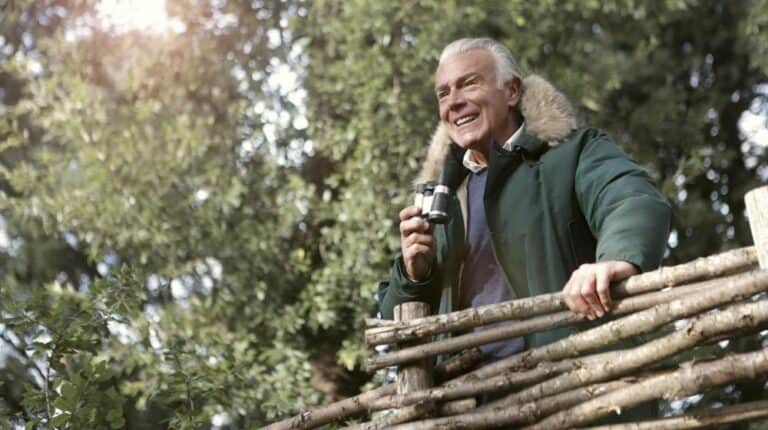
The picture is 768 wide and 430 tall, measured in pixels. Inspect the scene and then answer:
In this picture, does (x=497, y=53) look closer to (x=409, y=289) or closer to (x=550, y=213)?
(x=550, y=213)

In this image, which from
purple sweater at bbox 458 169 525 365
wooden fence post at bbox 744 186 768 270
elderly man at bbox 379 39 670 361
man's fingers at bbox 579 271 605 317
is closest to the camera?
wooden fence post at bbox 744 186 768 270

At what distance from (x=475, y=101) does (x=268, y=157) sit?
4.16 m

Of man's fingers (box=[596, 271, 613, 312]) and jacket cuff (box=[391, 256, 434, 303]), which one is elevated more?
jacket cuff (box=[391, 256, 434, 303])

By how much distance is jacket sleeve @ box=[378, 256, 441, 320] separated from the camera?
9.33 feet

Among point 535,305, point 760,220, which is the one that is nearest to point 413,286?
point 535,305

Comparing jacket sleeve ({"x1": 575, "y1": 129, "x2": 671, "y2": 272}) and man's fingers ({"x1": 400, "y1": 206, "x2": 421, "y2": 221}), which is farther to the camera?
man's fingers ({"x1": 400, "y1": 206, "x2": 421, "y2": 221})

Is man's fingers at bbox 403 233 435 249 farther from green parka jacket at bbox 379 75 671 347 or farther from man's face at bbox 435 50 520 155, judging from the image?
man's face at bbox 435 50 520 155

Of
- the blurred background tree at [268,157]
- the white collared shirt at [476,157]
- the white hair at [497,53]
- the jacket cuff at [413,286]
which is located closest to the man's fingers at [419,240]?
the jacket cuff at [413,286]

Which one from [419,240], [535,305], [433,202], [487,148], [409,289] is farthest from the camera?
[487,148]

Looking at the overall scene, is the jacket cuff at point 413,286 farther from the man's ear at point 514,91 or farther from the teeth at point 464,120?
the man's ear at point 514,91

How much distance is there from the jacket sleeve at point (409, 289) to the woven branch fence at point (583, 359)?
0.33ft

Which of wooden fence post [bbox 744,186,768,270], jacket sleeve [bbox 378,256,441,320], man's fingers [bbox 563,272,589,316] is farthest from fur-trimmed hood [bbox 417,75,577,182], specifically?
wooden fence post [bbox 744,186,768,270]

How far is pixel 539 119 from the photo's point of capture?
293cm

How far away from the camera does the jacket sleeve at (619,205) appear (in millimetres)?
2367
